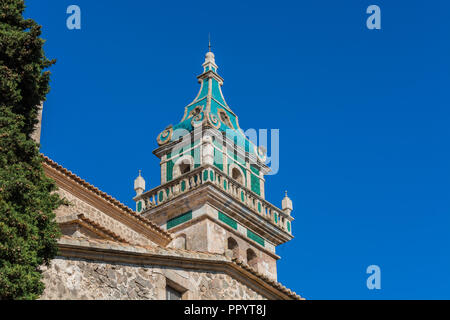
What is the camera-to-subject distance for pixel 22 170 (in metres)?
13.3

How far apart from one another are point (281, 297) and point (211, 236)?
15320mm

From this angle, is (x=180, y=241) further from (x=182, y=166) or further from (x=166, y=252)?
(x=166, y=252)

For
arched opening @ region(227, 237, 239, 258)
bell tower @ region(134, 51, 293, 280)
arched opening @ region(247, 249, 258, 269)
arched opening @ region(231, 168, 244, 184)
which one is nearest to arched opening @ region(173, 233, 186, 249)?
bell tower @ region(134, 51, 293, 280)

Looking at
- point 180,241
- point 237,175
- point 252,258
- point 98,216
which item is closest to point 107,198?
point 98,216

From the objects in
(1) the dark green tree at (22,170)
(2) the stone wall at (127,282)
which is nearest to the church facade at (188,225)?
(2) the stone wall at (127,282)

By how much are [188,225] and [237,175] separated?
458cm

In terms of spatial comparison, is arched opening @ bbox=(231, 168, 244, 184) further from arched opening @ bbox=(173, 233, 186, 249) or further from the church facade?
arched opening @ bbox=(173, 233, 186, 249)

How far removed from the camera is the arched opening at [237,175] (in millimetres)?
37000

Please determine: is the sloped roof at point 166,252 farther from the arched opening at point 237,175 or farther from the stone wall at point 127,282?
the arched opening at point 237,175

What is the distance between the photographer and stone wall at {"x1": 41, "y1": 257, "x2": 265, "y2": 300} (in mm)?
14008

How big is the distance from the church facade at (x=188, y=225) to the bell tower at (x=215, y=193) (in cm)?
4

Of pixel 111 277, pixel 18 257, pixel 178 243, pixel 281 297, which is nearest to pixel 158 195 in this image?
pixel 178 243

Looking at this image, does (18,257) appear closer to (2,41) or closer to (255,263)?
(2,41)

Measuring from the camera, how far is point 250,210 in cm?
3488
